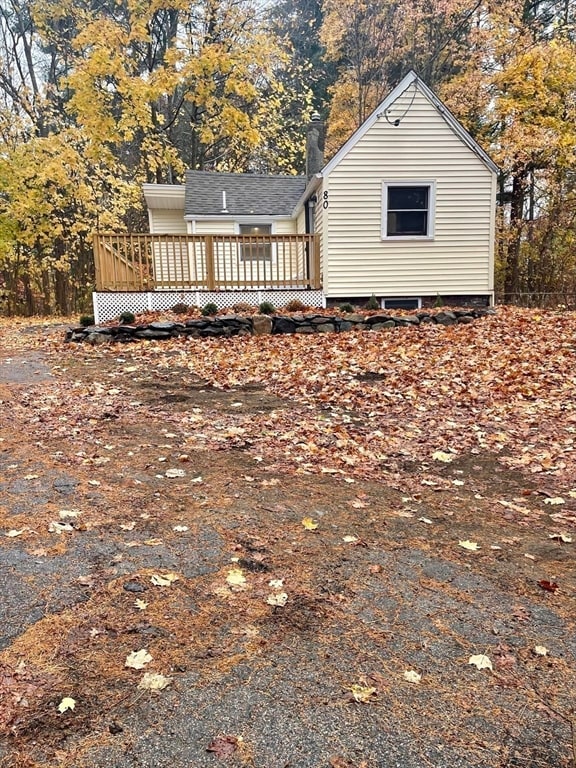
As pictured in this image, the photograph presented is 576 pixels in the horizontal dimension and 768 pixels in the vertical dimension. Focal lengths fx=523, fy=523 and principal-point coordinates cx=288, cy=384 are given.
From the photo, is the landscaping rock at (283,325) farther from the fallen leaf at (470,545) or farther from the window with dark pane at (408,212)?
the fallen leaf at (470,545)

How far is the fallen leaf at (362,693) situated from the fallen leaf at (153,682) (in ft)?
2.11

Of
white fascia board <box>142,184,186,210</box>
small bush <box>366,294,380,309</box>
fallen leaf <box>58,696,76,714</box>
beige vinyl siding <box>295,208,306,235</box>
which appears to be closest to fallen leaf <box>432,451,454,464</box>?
fallen leaf <box>58,696,76,714</box>

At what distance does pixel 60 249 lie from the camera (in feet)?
58.5

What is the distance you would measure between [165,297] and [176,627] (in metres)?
9.82

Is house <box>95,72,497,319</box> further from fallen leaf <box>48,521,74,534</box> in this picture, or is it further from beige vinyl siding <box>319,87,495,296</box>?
fallen leaf <box>48,521,74,534</box>

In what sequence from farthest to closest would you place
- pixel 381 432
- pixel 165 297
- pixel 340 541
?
pixel 165 297, pixel 381 432, pixel 340 541

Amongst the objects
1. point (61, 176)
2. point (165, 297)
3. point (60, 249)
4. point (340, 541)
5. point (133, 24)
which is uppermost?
point (133, 24)

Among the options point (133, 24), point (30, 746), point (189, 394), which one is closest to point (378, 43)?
point (133, 24)

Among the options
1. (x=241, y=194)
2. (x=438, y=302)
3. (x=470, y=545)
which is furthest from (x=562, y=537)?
(x=241, y=194)

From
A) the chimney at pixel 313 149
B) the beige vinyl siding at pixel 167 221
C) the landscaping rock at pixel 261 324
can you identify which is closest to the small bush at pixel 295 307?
the landscaping rock at pixel 261 324

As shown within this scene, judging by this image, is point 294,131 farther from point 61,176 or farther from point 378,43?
point 61,176

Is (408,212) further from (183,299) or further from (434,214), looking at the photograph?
(183,299)

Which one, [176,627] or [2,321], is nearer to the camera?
[176,627]

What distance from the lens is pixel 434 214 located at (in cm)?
1176
